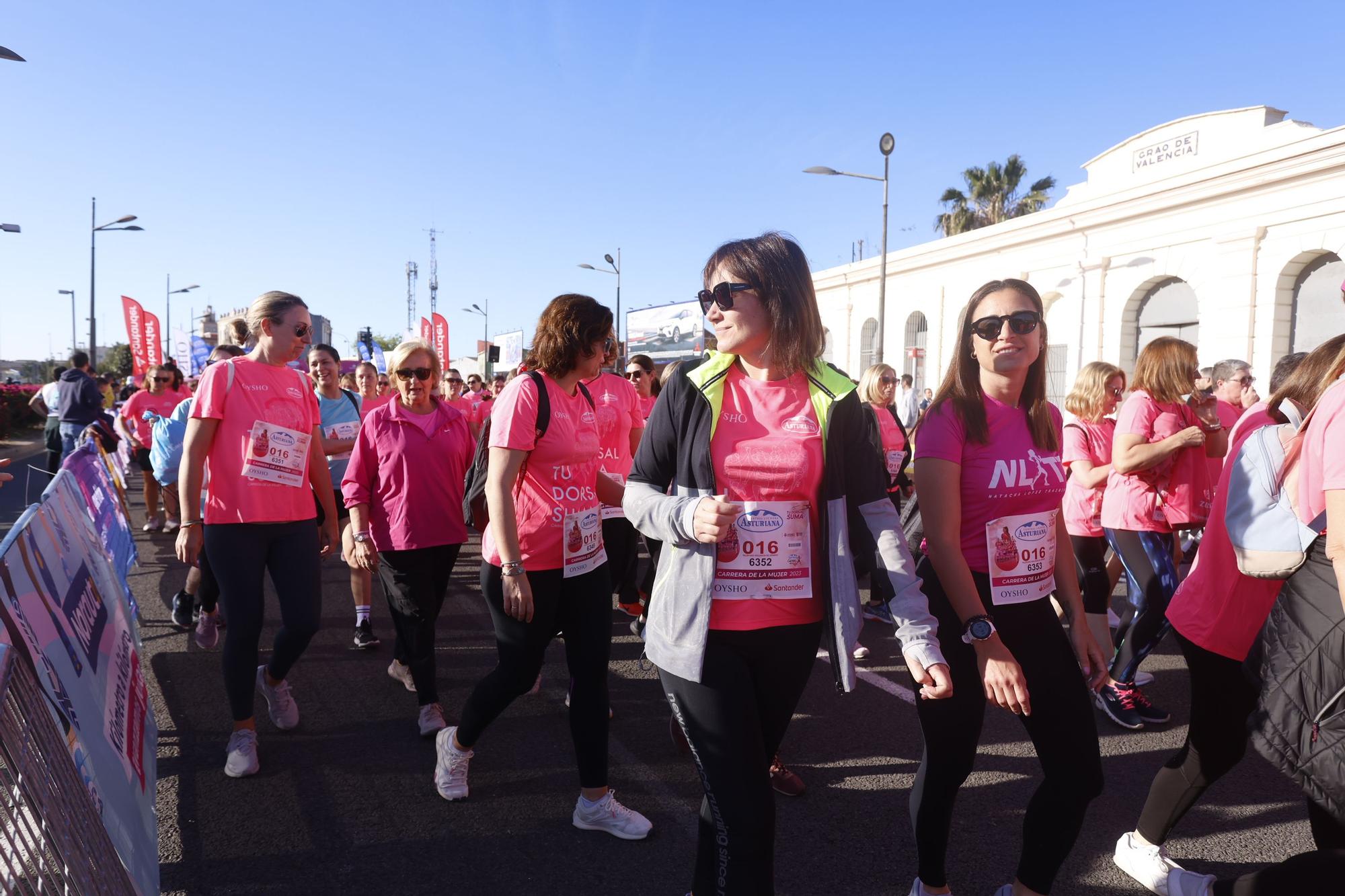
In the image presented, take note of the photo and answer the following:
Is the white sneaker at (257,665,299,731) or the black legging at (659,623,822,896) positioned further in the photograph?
the white sneaker at (257,665,299,731)

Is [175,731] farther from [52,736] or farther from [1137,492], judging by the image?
[1137,492]

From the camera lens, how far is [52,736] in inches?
82.7

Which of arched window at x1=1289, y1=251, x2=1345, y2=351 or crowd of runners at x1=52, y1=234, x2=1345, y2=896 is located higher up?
arched window at x1=1289, y1=251, x2=1345, y2=351

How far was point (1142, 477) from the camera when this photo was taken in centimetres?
452

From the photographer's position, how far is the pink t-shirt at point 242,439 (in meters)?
3.62

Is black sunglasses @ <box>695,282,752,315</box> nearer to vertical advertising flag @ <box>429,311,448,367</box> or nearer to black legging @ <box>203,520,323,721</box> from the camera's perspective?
black legging @ <box>203,520,323,721</box>

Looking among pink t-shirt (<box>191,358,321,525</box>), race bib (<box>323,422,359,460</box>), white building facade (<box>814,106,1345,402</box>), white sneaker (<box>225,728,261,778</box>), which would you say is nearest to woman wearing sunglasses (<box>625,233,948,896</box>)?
pink t-shirt (<box>191,358,321,525</box>)

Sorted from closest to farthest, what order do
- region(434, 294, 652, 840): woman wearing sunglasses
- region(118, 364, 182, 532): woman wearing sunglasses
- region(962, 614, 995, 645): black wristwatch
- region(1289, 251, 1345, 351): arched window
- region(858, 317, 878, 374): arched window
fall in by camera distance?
region(962, 614, 995, 645): black wristwatch → region(434, 294, 652, 840): woman wearing sunglasses → region(118, 364, 182, 532): woman wearing sunglasses → region(1289, 251, 1345, 351): arched window → region(858, 317, 878, 374): arched window

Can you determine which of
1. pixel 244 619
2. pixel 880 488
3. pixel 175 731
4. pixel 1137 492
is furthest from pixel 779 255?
pixel 175 731

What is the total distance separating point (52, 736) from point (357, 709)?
8.08 ft

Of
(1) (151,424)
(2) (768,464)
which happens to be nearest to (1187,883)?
(2) (768,464)

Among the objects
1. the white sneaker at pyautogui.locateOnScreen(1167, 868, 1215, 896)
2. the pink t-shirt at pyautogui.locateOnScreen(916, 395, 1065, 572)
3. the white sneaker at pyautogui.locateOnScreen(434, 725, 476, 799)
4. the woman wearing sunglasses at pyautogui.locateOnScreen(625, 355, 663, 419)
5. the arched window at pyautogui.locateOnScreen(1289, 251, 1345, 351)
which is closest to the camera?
the pink t-shirt at pyautogui.locateOnScreen(916, 395, 1065, 572)

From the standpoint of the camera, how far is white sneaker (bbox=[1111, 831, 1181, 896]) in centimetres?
282

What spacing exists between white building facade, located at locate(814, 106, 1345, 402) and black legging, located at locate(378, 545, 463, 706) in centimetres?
1722
